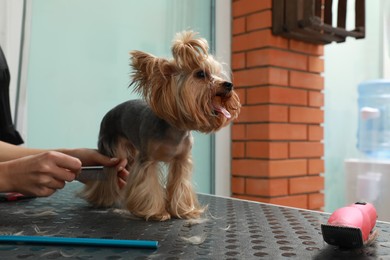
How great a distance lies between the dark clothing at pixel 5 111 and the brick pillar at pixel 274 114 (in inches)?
39.9

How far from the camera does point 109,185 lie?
1026mm

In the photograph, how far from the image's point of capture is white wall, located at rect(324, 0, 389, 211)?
93.2 inches

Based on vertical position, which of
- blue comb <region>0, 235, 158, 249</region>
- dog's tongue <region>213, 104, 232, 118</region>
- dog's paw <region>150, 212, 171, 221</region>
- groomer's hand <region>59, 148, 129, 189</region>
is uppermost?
dog's tongue <region>213, 104, 232, 118</region>

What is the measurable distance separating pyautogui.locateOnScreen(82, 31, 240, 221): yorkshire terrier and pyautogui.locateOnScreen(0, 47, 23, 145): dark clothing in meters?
0.52

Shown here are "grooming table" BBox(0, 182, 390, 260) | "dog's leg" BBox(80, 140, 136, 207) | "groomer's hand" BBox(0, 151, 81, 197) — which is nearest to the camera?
"grooming table" BBox(0, 182, 390, 260)

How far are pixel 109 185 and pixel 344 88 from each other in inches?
71.5

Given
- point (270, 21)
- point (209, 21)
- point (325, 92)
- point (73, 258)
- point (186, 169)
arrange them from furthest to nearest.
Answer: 1. point (325, 92)
2. point (209, 21)
3. point (270, 21)
4. point (186, 169)
5. point (73, 258)

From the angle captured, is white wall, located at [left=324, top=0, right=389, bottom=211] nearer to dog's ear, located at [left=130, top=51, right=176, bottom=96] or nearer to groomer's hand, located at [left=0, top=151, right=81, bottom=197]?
dog's ear, located at [left=130, top=51, right=176, bottom=96]

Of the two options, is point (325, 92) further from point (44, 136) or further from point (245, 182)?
point (44, 136)

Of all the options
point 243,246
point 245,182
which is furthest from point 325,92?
point 243,246

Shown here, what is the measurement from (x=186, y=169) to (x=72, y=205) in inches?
10.8

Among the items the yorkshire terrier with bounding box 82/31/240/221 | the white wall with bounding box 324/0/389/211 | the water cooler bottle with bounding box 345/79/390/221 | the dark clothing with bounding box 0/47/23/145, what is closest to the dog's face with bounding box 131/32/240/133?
the yorkshire terrier with bounding box 82/31/240/221

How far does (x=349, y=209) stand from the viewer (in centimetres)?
60

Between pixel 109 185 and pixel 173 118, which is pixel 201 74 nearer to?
pixel 173 118
